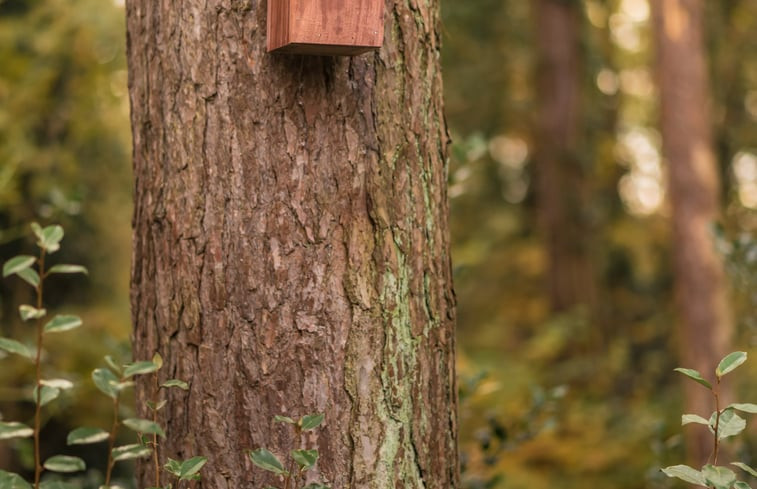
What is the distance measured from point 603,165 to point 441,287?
9.83m

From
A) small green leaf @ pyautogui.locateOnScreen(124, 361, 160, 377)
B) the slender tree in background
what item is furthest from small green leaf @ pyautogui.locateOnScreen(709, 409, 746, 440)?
the slender tree in background

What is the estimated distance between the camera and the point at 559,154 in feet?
30.2

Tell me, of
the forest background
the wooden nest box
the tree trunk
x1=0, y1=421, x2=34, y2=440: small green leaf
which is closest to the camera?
x1=0, y1=421, x2=34, y2=440: small green leaf

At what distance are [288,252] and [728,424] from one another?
867 millimetres

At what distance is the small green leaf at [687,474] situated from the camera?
4.59 feet

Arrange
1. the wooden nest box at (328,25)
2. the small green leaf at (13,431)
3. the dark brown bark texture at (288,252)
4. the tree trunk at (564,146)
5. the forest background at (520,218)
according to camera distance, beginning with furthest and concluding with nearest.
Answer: the tree trunk at (564,146), the forest background at (520,218), the dark brown bark texture at (288,252), the wooden nest box at (328,25), the small green leaf at (13,431)

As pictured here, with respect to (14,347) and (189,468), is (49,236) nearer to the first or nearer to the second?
(14,347)

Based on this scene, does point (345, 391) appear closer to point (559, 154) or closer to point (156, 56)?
point (156, 56)

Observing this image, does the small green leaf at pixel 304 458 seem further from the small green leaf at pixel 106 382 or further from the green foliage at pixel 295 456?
the small green leaf at pixel 106 382

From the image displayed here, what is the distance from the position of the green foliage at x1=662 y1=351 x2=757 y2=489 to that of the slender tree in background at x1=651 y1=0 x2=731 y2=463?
4270 mm

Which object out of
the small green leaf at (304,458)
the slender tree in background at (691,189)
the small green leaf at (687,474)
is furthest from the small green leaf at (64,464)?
the slender tree in background at (691,189)

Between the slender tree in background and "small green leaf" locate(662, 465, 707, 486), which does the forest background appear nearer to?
the slender tree in background

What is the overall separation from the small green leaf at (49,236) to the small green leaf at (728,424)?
120cm

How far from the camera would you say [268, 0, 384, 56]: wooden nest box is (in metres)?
1.43
